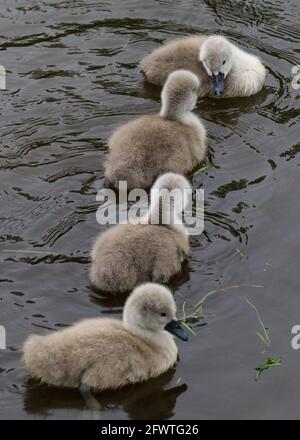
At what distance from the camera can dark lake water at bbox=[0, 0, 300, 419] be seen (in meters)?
4.96

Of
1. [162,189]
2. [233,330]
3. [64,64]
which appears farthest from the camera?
[64,64]

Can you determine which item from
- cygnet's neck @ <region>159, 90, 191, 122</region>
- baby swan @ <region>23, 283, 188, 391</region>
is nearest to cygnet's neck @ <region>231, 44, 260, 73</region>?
cygnet's neck @ <region>159, 90, 191, 122</region>

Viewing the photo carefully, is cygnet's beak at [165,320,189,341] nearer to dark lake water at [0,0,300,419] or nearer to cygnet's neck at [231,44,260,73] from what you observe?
dark lake water at [0,0,300,419]

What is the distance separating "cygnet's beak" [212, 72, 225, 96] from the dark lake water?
16 cm

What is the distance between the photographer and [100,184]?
6.52 metres

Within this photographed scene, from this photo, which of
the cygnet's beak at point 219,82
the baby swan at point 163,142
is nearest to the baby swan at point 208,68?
the cygnet's beak at point 219,82

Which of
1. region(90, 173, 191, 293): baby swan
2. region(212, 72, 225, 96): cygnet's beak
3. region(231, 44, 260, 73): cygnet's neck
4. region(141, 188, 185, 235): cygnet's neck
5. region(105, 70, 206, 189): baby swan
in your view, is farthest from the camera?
region(231, 44, 260, 73): cygnet's neck

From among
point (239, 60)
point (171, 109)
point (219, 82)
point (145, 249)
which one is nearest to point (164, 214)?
point (145, 249)

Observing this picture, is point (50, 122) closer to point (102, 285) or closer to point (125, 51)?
point (125, 51)

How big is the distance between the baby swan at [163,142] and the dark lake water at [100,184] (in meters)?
0.19

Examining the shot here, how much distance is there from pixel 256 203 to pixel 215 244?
551 mm

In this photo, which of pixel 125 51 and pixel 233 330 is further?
pixel 125 51

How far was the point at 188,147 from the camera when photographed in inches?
261
